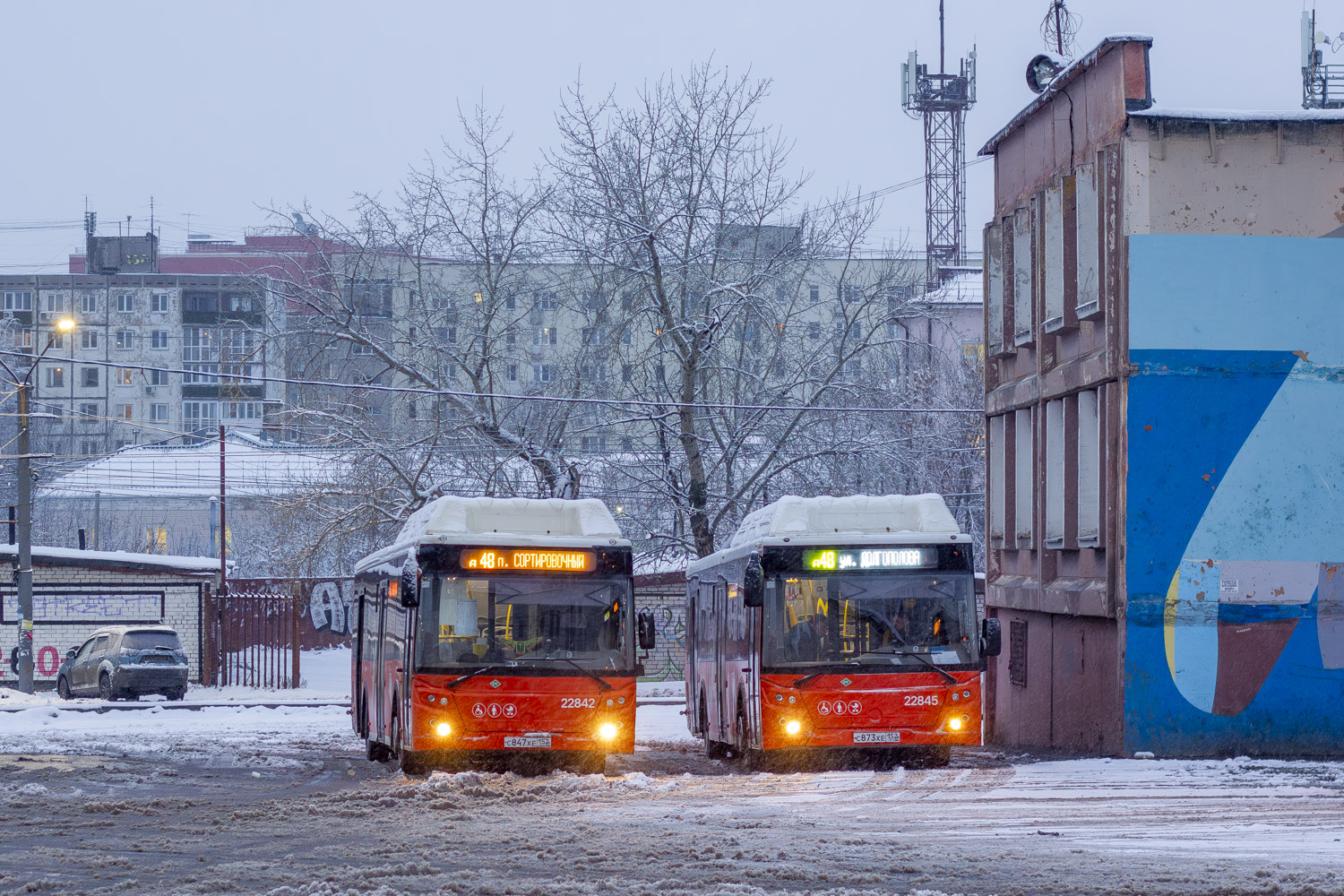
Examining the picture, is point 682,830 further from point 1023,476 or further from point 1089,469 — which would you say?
point 1023,476

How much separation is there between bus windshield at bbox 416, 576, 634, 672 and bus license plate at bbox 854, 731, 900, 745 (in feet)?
8.13

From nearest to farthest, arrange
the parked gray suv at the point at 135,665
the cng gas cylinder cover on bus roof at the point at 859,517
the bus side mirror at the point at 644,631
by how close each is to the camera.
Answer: the bus side mirror at the point at 644,631 < the cng gas cylinder cover on bus roof at the point at 859,517 < the parked gray suv at the point at 135,665

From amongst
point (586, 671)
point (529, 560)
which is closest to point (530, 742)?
point (586, 671)

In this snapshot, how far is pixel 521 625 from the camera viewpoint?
17.7m

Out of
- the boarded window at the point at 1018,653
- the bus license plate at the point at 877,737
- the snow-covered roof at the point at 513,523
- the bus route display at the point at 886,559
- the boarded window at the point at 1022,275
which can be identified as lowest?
the bus license plate at the point at 877,737

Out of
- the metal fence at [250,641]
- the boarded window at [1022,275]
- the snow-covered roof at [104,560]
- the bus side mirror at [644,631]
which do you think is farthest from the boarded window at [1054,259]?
the snow-covered roof at [104,560]

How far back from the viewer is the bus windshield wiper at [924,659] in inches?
699

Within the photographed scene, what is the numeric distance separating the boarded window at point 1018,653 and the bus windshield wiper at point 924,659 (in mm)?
5251

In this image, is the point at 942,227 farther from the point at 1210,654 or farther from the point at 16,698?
the point at 1210,654

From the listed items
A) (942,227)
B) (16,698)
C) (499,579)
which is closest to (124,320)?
(942,227)

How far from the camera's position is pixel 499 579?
17.7 meters

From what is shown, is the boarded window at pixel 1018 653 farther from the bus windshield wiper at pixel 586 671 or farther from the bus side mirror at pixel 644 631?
the bus windshield wiper at pixel 586 671

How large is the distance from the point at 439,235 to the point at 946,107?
33629 millimetres

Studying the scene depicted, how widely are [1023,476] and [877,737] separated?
650 centimetres
